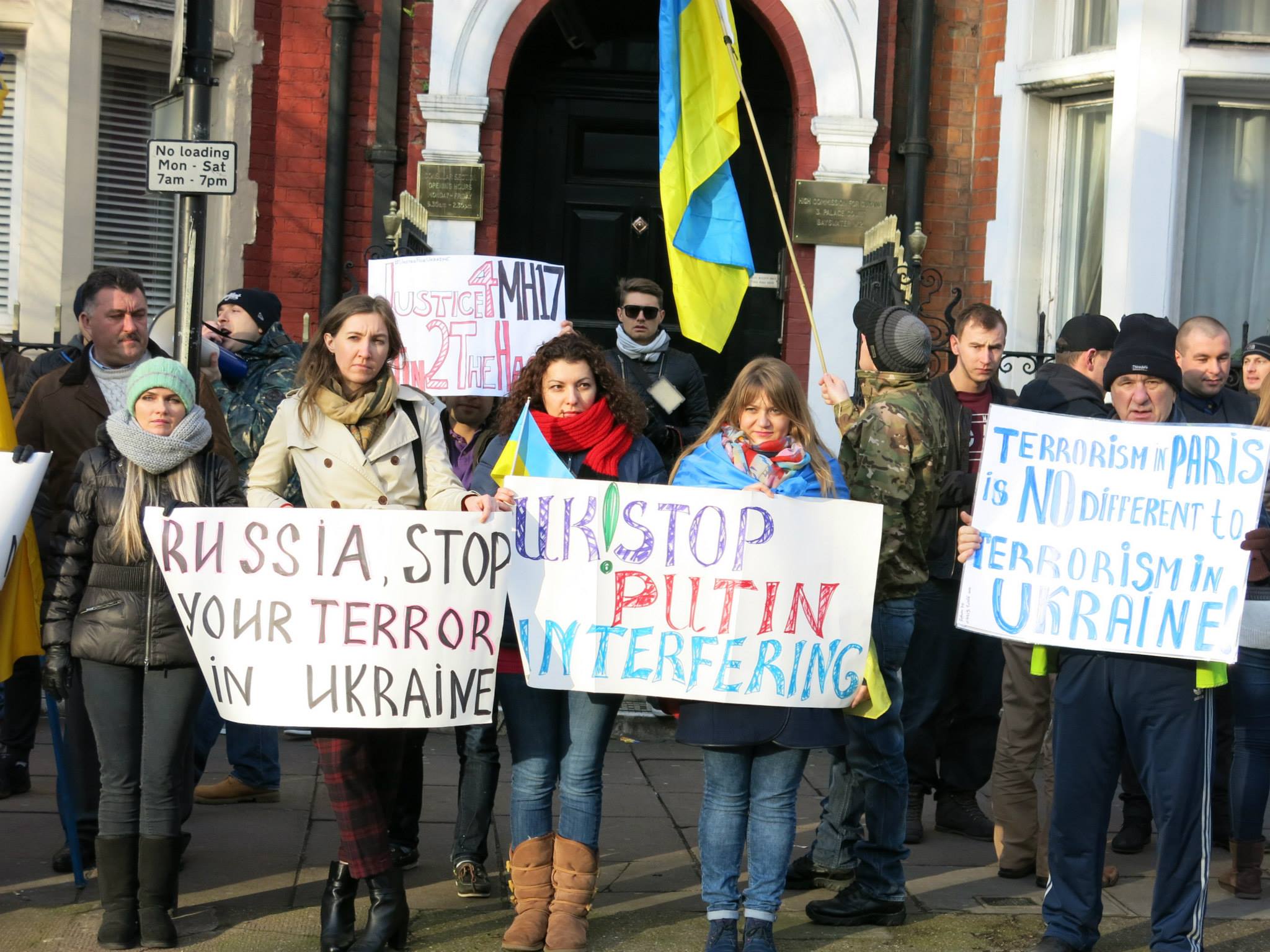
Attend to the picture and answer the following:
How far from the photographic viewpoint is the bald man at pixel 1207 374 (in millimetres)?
6316

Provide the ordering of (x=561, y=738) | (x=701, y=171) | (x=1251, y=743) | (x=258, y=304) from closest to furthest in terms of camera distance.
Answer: (x=561, y=738)
(x=1251, y=743)
(x=701, y=171)
(x=258, y=304)

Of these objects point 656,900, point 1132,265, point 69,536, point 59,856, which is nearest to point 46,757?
point 59,856

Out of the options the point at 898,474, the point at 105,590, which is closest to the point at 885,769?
the point at 898,474

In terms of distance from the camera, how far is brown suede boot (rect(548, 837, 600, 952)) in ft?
15.9

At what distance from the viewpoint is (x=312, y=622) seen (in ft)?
15.4

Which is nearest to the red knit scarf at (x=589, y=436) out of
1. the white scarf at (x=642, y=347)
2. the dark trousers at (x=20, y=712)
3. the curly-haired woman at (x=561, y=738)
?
the curly-haired woman at (x=561, y=738)

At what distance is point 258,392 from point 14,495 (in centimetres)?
191

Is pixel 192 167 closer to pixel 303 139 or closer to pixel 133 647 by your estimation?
pixel 133 647

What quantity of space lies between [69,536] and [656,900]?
7.47 ft

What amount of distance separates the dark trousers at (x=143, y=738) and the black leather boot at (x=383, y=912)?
2.14 feet

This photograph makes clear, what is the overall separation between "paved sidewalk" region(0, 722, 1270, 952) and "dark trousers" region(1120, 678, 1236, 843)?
→ 141mm

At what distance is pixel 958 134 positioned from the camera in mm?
10281

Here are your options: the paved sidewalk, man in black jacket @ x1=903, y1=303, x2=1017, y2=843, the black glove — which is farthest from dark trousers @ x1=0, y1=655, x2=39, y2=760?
man in black jacket @ x1=903, y1=303, x2=1017, y2=843

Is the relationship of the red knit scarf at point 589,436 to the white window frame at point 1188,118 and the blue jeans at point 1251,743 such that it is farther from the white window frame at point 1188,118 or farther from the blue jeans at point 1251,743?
the white window frame at point 1188,118
